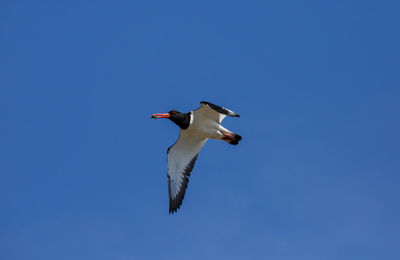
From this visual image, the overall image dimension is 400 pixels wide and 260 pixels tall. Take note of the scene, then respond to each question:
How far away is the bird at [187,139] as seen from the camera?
699 inches

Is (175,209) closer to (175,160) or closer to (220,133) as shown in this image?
(175,160)

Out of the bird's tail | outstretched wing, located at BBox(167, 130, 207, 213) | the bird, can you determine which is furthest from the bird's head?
the bird's tail

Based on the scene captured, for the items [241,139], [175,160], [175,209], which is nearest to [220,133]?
[241,139]

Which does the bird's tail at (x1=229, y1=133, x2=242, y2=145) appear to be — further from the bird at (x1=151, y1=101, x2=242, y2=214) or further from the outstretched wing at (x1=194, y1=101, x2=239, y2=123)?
the outstretched wing at (x1=194, y1=101, x2=239, y2=123)

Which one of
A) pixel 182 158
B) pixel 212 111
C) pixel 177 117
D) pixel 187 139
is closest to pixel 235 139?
pixel 212 111

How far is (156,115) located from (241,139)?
3194 mm

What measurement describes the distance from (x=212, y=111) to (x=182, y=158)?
7.83 feet

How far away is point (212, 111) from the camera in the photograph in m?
17.4

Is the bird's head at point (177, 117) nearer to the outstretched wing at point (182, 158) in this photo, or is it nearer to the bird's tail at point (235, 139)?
the outstretched wing at point (182, 158)

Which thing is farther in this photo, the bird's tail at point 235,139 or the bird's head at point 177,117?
the bird's tail at point 235,139

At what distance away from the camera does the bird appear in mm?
17750

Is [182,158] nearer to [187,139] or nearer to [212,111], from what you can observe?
[187,139]

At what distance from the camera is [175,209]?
1773 centimetres

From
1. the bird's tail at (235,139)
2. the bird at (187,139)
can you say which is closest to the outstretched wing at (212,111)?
the bird at (187,139)
